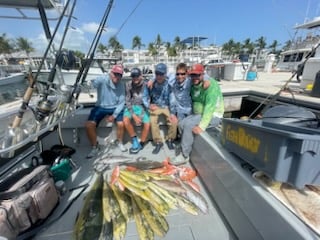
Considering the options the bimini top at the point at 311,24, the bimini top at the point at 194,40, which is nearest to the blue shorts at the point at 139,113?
the bimini top at the point at 311,24

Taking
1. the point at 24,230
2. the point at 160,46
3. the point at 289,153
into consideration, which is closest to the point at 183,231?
the point at 289,153

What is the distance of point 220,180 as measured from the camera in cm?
196

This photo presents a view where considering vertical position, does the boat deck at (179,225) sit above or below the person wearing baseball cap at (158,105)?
below

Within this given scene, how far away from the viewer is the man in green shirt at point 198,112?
8.71 ft

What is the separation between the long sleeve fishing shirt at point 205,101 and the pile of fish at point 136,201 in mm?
731

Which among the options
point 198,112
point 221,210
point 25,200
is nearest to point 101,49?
point 198,112

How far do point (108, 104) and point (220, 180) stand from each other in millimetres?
2009

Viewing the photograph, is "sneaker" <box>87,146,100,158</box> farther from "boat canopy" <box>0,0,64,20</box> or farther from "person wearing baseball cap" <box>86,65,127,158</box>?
"boat canopy" <box>0,0,64,20</box>

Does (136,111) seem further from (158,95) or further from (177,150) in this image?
(177,150)

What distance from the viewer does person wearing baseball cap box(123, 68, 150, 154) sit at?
314cm

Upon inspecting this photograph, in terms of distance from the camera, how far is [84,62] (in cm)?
217

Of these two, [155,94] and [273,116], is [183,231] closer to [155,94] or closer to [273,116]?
[273,116]

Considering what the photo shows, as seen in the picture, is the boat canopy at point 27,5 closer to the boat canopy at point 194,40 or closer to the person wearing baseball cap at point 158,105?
the person wearing baseball cap at point 158,105

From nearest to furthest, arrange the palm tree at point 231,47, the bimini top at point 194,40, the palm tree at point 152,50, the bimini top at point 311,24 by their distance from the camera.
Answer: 1. the bimini top at point 311,24
2. the bimini top at point 194,40
3. the palm tree at point 152,50
4. the palm tree at point 231,47
